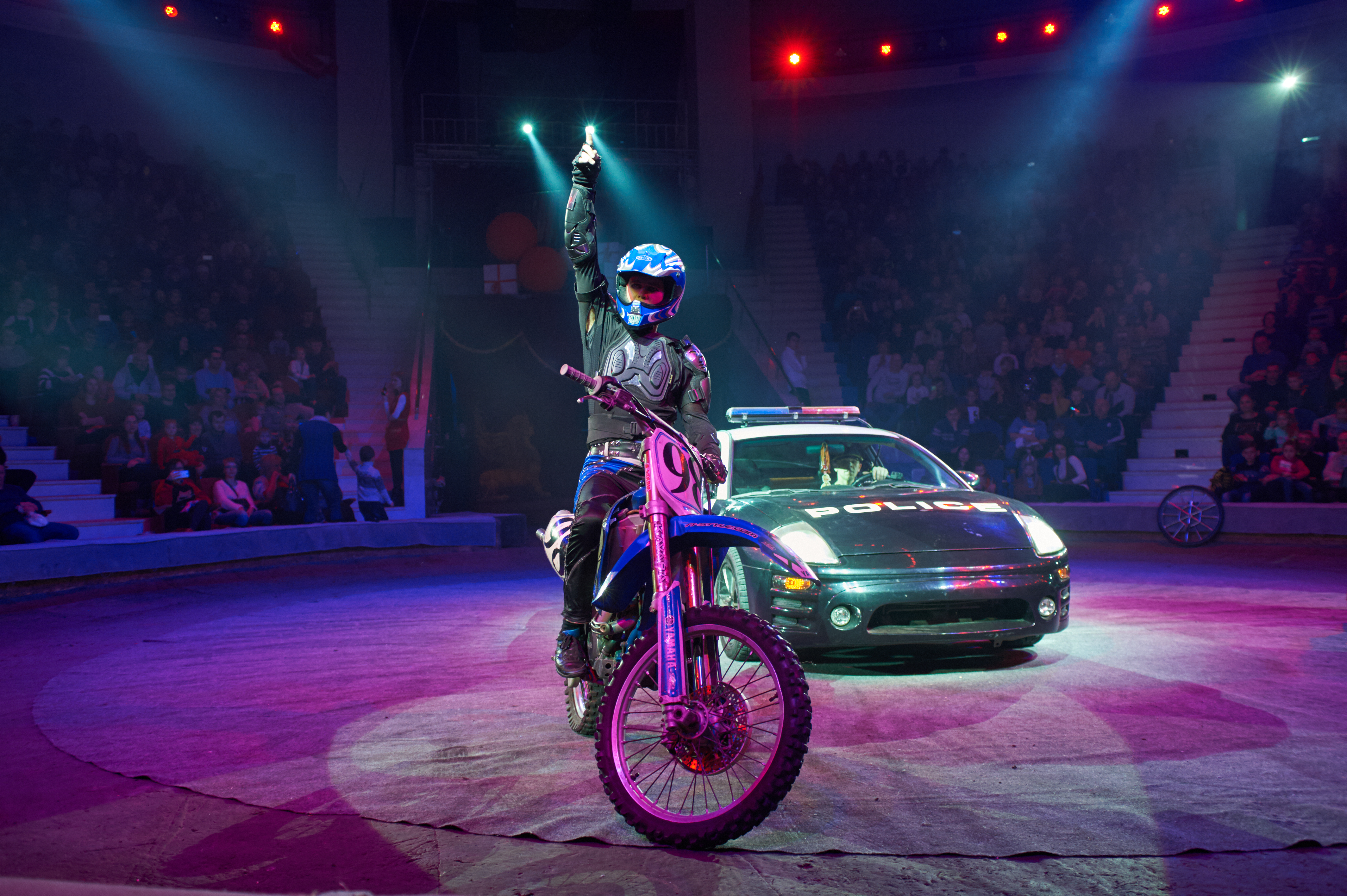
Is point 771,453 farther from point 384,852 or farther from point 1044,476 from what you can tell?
point 1044,476

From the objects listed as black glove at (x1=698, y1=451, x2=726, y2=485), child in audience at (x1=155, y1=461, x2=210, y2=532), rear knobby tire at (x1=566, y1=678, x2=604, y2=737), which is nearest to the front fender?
black glove at (x1=698, y1=451, x2=726, y2=485)

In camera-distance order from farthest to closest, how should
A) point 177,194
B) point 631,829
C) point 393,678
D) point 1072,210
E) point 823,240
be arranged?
point 823,240, point 1072,210, point 177,194, point 393,678, point 631,829

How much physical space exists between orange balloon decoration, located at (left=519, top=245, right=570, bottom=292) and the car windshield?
1575 cm

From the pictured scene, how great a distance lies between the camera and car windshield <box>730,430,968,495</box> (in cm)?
762

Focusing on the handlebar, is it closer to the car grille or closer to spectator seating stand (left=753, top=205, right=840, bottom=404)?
the car grille

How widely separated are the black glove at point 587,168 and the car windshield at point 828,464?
3.24 m

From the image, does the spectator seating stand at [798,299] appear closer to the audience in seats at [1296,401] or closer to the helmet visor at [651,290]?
the audience in seats at [1296,401]

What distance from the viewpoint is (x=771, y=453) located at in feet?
25.5

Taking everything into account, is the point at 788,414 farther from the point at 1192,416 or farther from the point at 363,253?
the point at 363,253

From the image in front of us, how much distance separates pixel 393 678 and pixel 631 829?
3.11m

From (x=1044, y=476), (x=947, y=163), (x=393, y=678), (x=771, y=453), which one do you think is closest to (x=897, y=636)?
(x=771, y=453)

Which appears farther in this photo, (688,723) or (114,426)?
(114,426)

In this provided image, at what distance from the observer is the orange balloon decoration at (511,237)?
24.5 metres

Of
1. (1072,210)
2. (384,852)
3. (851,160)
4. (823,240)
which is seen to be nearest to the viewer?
(384,852)
